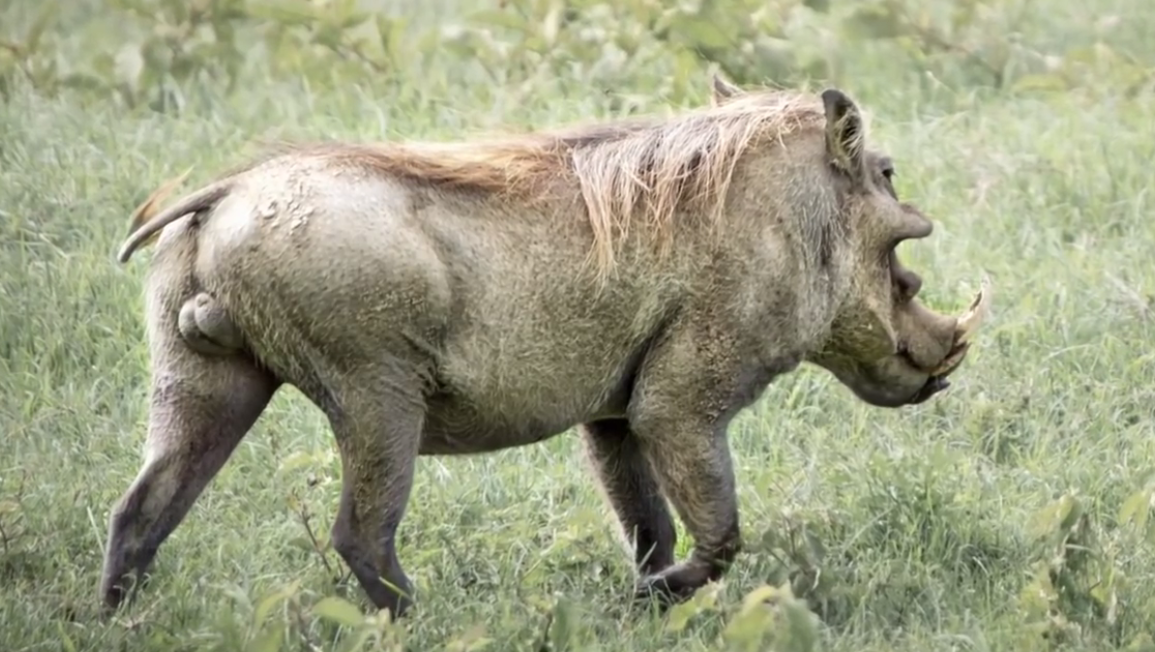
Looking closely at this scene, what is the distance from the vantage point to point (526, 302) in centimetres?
431

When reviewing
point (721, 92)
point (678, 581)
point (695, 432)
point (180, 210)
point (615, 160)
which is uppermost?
point (180, 210)

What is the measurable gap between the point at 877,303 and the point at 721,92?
2.12ft

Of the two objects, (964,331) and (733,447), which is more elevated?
(964,331)

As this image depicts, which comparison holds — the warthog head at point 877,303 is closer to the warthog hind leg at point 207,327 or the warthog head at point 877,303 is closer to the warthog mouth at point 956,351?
the warthog mouth at point 956,351

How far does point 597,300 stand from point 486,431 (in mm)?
358

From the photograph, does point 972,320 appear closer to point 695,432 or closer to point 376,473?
point 695,432

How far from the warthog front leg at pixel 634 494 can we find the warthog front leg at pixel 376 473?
2.09 ft

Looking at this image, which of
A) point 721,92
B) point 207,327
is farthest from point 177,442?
point 721,92

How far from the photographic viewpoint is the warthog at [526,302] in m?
4.10

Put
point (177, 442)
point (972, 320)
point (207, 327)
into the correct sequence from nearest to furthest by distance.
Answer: point (207, 327)
point (177, 442)
point (972, 320)

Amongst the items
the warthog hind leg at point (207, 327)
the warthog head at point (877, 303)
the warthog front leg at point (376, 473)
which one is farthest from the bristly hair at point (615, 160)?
the warthog front leg at point (376, 473)

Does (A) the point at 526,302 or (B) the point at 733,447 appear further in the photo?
(B) the point at 733,447

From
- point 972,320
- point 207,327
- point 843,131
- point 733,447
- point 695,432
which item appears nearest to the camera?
point 207,327

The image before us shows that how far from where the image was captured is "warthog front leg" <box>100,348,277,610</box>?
4.25m
